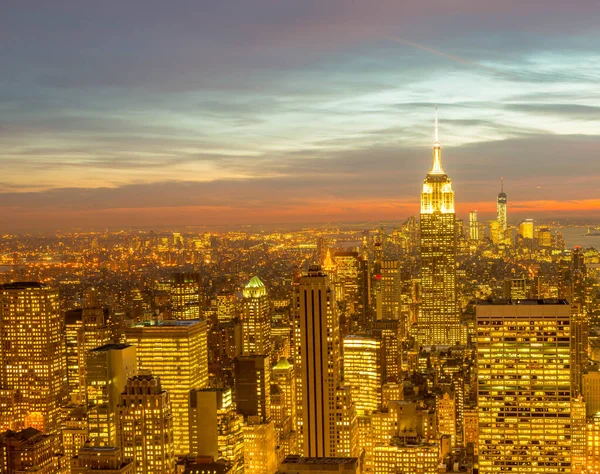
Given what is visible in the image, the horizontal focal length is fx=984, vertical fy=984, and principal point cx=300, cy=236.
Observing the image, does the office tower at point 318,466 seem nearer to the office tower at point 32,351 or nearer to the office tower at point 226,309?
the office tower at point 32,351

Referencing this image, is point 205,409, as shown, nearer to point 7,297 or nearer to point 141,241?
point 141,241

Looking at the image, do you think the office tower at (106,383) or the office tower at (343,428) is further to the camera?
the office tower at (343,428)

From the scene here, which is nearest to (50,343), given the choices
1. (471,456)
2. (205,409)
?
(205,409)

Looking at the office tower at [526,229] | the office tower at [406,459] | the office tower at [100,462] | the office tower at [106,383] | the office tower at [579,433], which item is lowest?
the office tower at [406,459]

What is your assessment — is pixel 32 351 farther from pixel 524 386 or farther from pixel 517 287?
pixel 524 386

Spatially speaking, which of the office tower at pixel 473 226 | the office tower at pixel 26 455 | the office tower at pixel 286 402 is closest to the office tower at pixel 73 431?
the office tower at pixel 26 455

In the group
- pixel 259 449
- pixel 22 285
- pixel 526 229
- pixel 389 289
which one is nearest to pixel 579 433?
pixel 526 229
